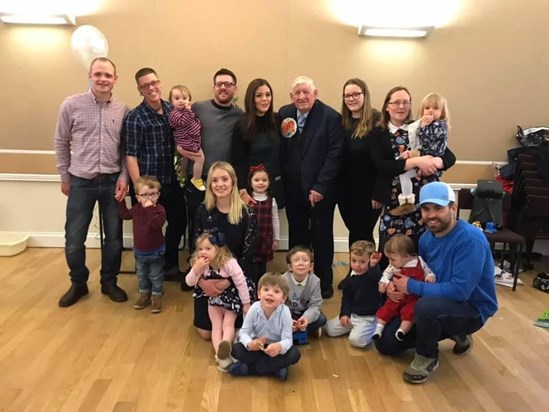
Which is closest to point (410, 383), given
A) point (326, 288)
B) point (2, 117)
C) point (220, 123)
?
point (326, 288)

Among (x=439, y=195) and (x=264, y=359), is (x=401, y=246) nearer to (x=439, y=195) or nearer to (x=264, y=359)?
(x=439, y=195)

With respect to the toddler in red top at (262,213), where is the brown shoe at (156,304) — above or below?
below

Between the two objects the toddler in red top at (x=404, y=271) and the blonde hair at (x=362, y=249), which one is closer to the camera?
the toddler in red top at (x=404, y=271)

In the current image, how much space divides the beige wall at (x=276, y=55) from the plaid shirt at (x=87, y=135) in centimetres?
113

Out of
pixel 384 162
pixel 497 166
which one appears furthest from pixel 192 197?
pixel 497 166

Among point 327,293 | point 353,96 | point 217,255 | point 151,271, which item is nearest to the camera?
point 217,255

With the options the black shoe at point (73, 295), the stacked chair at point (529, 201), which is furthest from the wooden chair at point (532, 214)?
the black shoe at point (73, 295)

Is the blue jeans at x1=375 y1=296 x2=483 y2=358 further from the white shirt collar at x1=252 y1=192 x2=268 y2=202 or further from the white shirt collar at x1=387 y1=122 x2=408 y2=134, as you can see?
the white shirt collar at x1=252 y1=192 x2=268 y2=202

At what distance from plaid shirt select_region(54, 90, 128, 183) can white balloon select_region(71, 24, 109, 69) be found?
0.93m

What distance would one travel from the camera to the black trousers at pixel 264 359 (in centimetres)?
221

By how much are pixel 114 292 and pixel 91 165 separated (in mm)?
855

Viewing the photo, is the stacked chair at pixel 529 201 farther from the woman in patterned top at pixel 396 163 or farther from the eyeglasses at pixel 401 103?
the eyeglasses at pixel 401 103

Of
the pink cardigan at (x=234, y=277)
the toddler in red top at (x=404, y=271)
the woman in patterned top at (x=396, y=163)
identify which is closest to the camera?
the toddler in red top at (x=404, y=271)

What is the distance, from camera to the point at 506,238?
136 inches
